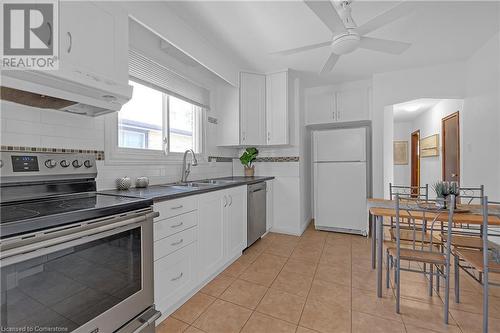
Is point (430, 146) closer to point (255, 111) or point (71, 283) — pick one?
point (255, 111)

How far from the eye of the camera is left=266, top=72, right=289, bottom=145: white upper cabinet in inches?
131

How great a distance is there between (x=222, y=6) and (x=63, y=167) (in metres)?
1.77

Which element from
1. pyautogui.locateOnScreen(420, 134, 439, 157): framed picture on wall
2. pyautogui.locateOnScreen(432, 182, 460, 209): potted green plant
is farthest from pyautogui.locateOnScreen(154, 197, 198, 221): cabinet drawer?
pyautogui.locateOnScreen(420, 134, 439, 157): framed picture on wall

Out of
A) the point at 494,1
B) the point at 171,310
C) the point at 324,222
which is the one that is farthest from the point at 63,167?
the point at 494,1

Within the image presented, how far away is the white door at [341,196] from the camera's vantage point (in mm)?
3424

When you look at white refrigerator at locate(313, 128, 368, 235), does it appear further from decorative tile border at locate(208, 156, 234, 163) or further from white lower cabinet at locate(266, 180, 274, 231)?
decorative tile border at locate(208, 156, 234, 163)

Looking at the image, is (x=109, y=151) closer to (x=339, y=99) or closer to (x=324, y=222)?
(x=324, y=222)

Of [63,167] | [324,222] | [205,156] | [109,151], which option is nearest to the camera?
[63,167]

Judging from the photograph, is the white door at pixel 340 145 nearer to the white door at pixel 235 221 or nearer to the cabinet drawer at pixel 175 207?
the white door at pixel 235 221

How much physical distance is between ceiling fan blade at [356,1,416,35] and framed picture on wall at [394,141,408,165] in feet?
19.3

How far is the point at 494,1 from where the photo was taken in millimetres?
1929

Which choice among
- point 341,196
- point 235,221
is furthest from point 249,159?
point 341,196
